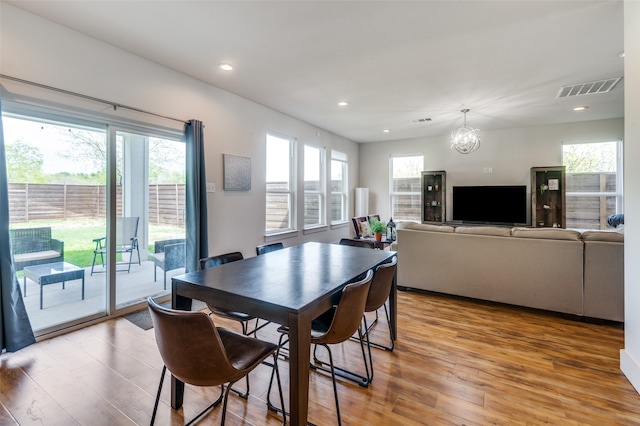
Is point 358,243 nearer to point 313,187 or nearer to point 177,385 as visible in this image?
point 177,385

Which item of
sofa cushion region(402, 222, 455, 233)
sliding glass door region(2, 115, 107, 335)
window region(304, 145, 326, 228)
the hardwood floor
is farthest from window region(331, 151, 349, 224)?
sliding glass door region(2, 115, 107, 335)

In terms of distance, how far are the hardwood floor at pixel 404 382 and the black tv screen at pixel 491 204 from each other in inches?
132

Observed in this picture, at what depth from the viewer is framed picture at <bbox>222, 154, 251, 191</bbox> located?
3.91 metres

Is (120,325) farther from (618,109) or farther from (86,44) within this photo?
(618,109)

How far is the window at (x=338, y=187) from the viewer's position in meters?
6.71

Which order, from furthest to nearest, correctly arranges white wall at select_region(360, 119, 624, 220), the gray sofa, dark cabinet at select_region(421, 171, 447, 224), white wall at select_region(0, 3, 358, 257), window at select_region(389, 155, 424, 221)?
window at select_region(389, 155, 424, 221)
dark cabinet at select_region(421, 171, 447, 224)
white wall at select_region(360, 119, 624, 220)
the gray sofa
white wall at select_region(0, 3, 358, 257)

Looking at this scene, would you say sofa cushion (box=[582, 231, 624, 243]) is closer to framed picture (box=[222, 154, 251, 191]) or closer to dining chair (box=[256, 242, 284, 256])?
dining chair (box=[256, 242, 284, 256])

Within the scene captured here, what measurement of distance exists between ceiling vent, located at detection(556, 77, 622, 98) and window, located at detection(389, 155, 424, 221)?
321 cm

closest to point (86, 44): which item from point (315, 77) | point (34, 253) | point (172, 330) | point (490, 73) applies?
point (34, 253)

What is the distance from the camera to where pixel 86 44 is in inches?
105

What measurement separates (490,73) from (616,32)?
1018 mm

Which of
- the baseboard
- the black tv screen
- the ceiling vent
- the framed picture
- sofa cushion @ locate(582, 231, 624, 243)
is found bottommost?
the baseboard

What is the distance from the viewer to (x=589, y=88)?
3801 mm

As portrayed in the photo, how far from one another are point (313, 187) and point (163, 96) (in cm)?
326
